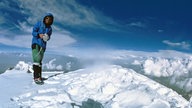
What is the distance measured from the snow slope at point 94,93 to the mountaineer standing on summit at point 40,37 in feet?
4.50

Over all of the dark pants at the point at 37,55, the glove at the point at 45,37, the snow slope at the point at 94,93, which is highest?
the glove at the point at 45,37

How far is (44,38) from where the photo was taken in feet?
40.6

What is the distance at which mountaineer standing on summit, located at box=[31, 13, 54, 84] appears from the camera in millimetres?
12344

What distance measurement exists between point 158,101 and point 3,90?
7354 mm

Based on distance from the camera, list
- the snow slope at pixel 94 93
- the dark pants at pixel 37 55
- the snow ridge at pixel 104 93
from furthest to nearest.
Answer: the dark pants at pixel 37 55, the snow ridge at pixel 104 93, the snow slope at pixel 94 93

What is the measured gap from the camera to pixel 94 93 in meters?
12.5

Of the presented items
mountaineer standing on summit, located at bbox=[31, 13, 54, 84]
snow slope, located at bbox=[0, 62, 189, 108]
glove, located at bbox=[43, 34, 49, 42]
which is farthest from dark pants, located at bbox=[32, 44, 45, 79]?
snow slope, located at bbox=[0, 62, 189, 108]

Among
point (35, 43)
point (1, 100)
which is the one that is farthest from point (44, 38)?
point (1, 100)

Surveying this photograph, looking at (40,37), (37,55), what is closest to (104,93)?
(37,55)

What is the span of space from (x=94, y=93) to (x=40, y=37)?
382 centimetres

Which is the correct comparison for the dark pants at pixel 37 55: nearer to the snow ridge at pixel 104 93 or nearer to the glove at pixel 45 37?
the glove at pixel 45 37

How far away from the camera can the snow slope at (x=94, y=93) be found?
1101 cm

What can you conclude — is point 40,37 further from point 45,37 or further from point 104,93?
point 104,93

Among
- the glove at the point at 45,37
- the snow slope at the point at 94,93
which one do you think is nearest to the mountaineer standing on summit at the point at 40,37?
the glove at the point at 45,37
